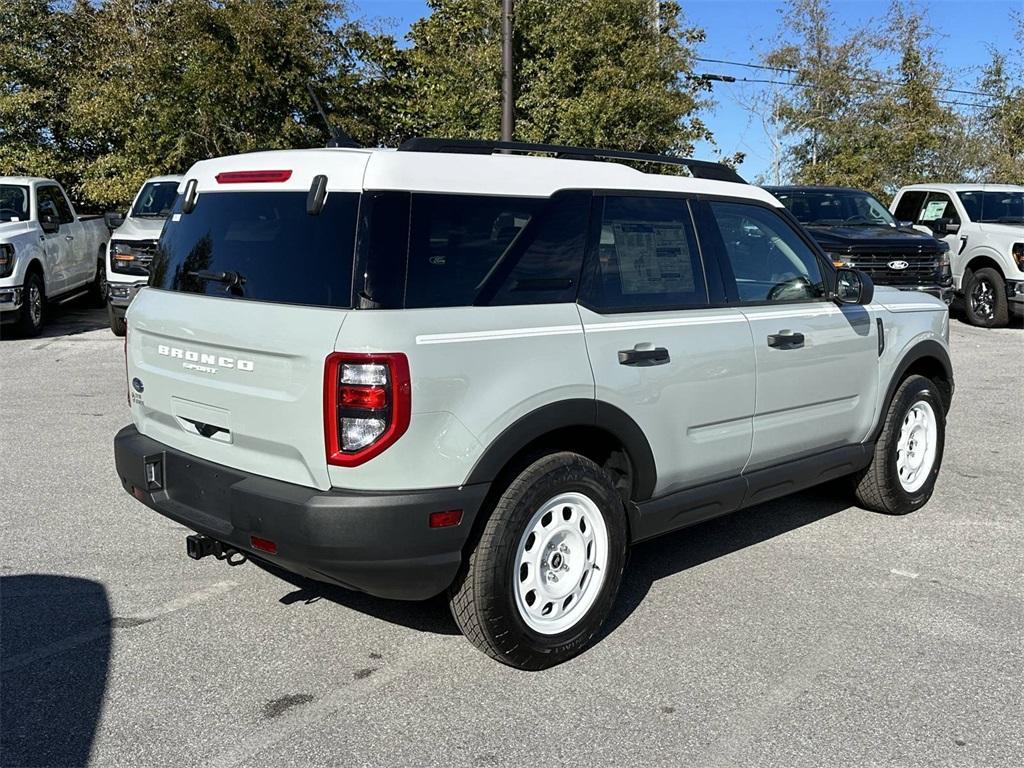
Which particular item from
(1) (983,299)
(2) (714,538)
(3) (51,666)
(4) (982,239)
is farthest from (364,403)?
(1) (983,299)

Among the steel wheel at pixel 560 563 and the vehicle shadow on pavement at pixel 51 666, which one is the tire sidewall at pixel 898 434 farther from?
the vehicle shadow on pavement at pixel 51 666

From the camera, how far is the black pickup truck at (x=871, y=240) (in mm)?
12094

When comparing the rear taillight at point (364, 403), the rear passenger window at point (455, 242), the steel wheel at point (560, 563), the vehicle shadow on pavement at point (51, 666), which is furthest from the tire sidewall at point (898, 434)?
the vehicle shadow on pavement at point (51, 666)

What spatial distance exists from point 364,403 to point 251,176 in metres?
1.15

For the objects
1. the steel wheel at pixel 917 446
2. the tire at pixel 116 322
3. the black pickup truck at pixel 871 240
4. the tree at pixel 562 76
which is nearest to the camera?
the steel wheel at pixel 917 446

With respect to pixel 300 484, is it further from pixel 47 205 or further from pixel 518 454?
pixel 47 205

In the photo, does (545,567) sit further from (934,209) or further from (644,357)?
(934,209)

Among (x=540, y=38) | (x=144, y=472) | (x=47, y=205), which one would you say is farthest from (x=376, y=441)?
(x=540, y=38)

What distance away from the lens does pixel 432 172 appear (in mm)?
3377

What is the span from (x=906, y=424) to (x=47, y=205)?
11.4 meters

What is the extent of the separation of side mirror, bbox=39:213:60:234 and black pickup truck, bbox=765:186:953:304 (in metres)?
9.00

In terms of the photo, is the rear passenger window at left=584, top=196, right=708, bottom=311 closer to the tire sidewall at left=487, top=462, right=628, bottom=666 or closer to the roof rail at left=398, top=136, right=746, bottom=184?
the roof rail at left=398, top=136, right=746, bottom=184

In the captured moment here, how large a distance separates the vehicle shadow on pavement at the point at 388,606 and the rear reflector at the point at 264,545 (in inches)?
34.3

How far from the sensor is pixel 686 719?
3.29m
